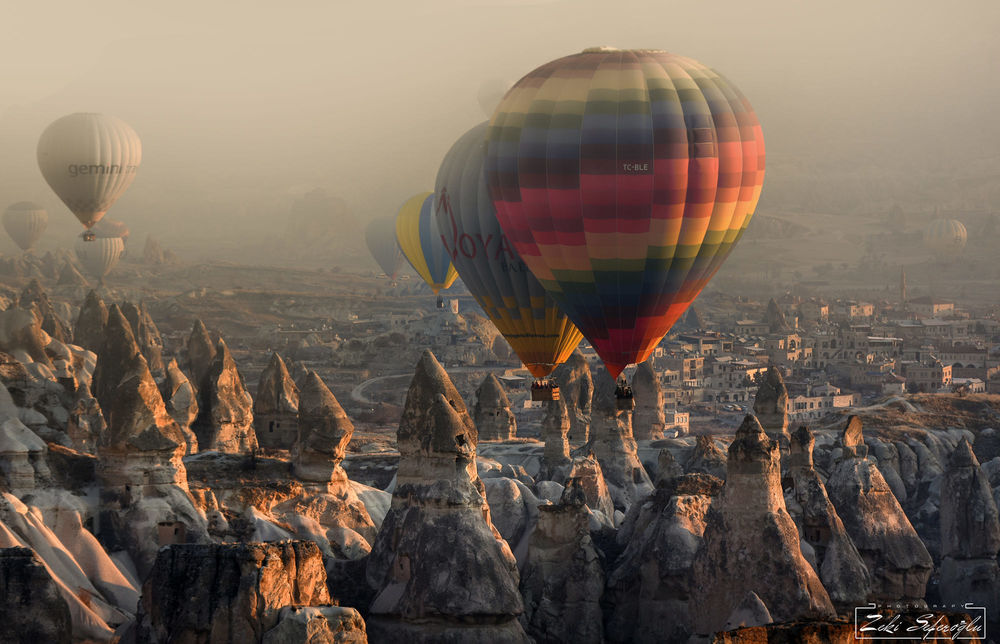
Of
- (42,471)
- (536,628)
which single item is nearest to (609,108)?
(536,628)

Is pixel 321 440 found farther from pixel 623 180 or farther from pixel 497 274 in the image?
pixel 623 180

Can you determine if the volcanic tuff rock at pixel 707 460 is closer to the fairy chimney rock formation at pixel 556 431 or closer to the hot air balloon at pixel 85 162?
the fairy chimney rock formation at pixel 556 431

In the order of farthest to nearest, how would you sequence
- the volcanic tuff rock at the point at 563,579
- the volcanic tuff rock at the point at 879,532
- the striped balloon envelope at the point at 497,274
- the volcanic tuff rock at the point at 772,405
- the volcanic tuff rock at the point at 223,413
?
the volcanic tuff rock at the point at 772,405, the volcanic tuff rock at the point at 223,413, the striped balloon envelope at the point at 497,274, the volcanic tuff rock at the point at 879,532, the volcanic tuff rock at the point at 563,579

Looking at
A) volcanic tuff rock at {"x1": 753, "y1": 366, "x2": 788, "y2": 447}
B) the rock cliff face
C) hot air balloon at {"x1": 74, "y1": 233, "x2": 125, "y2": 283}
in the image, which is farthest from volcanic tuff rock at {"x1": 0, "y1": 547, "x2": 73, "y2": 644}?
hot air balloon at {"x1": 74, "y1": 233, "x2": 125, "y2": 283}

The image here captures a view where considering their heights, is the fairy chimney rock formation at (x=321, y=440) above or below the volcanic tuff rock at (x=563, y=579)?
above

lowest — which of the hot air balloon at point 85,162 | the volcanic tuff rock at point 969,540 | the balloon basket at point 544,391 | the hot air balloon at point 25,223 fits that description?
the volcanic tuff rock at point 969,540

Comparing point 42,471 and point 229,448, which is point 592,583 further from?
point 229,448

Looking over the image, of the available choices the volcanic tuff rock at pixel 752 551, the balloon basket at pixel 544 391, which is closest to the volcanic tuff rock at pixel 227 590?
the volcanic tuff rock at pixel 752 551

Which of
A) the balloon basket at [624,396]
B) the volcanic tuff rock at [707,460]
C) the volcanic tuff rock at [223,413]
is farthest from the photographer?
the volcanic tuff rock at [223,413]
